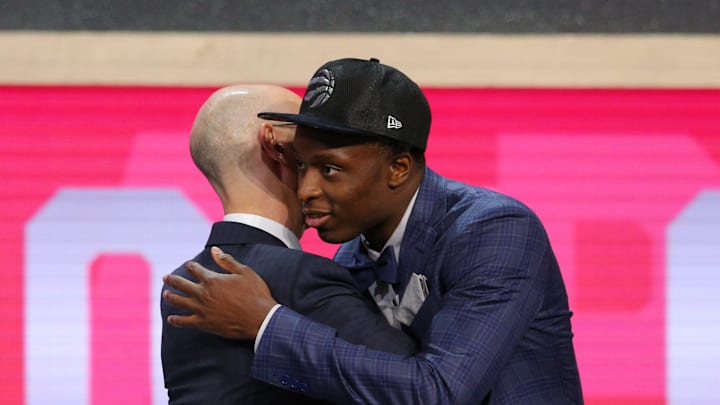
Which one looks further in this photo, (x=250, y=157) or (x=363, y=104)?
(x=250, y=157)

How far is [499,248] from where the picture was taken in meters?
2.25

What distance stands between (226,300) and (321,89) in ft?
1.60

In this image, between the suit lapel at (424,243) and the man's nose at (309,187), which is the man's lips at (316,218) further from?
the suit lapel at (424,243)

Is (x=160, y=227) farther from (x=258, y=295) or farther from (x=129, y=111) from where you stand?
(x=258, y=295)

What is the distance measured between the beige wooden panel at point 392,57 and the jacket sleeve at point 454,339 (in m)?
2.40

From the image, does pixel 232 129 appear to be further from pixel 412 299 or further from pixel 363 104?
pixel 412 299

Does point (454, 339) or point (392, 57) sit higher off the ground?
point (392, 57)

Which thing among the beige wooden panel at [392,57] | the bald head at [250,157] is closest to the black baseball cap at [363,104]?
the bald head at [250,157]

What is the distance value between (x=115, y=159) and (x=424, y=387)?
3.00 m

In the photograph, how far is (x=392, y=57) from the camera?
460cm

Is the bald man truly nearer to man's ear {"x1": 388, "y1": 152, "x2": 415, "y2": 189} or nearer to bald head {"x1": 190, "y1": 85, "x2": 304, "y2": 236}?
bald head {"x1": 190, "y1": 85, "x2": 304, "y2": 236}

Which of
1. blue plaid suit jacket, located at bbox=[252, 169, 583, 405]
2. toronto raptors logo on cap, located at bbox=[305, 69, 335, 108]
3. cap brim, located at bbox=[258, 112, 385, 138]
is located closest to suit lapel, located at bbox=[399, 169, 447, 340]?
blue plaid suit jacket, located at bbox=[252, 169, 583, 405]

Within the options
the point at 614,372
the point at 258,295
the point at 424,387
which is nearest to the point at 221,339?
the point at 258,295

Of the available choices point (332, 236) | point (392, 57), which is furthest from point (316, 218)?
point (392, 57)
